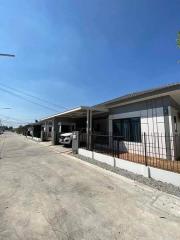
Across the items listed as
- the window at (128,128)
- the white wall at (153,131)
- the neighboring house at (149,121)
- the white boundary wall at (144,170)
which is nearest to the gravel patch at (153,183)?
the white boundary wall at (144,170)

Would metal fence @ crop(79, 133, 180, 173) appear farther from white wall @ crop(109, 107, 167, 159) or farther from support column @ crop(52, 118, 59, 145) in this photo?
support column @ crop(52, 118, 59, 145)

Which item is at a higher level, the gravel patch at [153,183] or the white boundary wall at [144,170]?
the white boundary wall at [144,170]

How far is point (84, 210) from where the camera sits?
11.5 ft

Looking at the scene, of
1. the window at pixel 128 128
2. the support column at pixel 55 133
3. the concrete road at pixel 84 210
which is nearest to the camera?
the concrete road at pixel 84 210

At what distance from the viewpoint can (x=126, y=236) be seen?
8.61 ft

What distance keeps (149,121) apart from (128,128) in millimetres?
1927

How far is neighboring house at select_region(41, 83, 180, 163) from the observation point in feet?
25.6

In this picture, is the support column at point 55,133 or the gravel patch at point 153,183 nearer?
the gravel patch at point 153,183

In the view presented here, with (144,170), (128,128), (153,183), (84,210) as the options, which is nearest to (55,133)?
(128,128)

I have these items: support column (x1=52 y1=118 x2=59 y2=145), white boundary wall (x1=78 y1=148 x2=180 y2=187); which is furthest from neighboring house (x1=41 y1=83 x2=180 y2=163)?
support column (x1=52 y1=118 x2=59 y2=145)

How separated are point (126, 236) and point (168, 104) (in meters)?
6.85

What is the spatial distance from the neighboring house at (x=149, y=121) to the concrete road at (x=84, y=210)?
91.3 inches

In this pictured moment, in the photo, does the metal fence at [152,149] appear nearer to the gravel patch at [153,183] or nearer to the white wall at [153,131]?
the white wall at [153,131]

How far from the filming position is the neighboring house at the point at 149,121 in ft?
25.6
